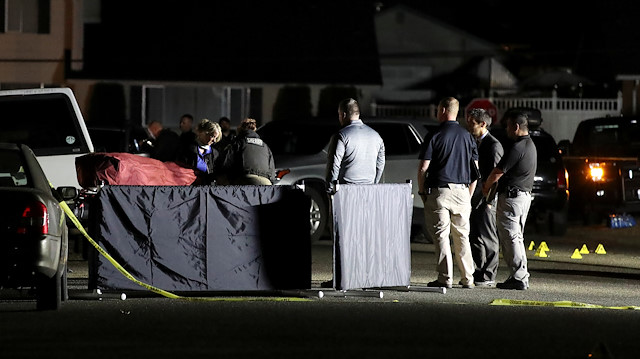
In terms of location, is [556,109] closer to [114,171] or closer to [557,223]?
[557,223]

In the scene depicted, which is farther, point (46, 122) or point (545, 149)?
point (545, 149)

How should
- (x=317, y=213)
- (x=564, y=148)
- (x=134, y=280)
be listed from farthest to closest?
(x=564, y=148), (x=317, y=213), (x=134, y=280)

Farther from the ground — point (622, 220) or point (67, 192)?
point (67, 192)

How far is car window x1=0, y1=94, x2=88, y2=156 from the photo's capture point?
67.2 ft

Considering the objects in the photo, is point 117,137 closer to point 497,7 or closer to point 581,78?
point 581,78

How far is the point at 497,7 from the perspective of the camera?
7450 centimetres

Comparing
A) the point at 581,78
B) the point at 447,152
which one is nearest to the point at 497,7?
the point at 581,78

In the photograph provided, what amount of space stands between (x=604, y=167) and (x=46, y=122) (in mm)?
9759

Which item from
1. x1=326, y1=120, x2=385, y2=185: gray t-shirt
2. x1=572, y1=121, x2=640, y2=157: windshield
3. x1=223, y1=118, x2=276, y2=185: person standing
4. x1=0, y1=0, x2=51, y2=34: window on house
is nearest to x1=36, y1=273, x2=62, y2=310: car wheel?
x1=326, y1=120, x2=385, y2=185: gray t-shirt

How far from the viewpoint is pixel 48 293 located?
1387cm

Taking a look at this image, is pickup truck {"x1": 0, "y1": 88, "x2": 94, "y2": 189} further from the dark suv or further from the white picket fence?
the white picket fence

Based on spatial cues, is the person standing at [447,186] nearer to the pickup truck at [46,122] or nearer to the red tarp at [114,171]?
the red tarp at [114,171]

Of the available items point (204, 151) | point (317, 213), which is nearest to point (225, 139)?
point (204, 151)

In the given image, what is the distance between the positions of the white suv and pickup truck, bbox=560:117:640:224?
3582 mm
